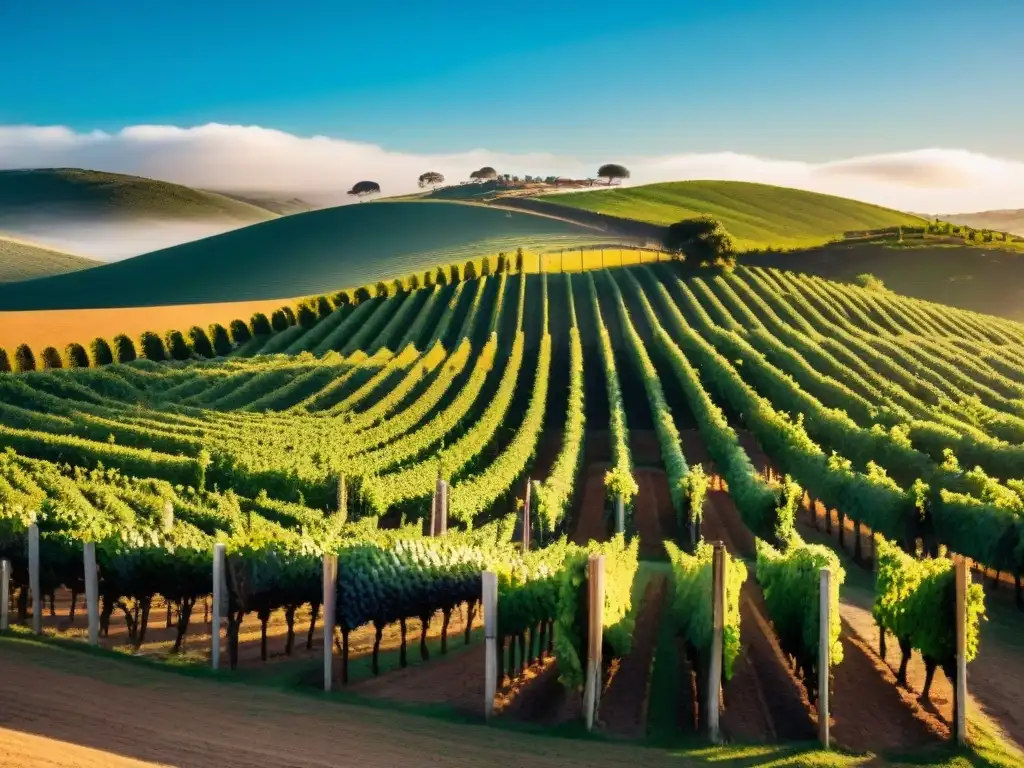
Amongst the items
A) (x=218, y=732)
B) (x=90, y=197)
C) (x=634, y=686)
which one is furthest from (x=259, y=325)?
(x=90, y=197)

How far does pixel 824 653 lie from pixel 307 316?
221 feet

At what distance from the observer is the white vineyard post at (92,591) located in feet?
53.2

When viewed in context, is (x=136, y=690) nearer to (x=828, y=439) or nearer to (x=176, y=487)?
(x=176, y=487)

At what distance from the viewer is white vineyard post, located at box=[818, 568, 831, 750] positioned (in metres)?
13.0

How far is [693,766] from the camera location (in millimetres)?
11875

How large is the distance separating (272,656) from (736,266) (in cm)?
7833

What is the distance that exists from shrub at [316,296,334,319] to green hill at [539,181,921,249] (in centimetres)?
5298

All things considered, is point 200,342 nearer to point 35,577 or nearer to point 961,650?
point 35,577

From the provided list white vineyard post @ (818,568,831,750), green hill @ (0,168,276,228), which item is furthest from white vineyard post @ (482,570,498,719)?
green hill @ (0,168,276,228)

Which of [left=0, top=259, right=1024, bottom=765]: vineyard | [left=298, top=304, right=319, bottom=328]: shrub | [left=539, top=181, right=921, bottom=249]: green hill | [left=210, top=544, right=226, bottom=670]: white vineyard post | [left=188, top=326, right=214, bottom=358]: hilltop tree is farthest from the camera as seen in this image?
[left=539, top=181, right=921, bottom=249]: green hill

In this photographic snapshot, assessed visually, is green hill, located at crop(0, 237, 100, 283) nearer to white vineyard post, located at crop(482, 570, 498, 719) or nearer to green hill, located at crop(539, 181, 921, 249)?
green hill, located at crop(539, 181, 921, 249)

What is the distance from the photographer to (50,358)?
183 ft

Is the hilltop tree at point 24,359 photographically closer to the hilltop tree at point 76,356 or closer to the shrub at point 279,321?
the hilltop tree at point 76,356

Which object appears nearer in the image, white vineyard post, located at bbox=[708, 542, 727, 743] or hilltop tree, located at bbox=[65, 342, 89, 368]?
white vineyard post, located at bbox=[708, 542, 727, 743]
